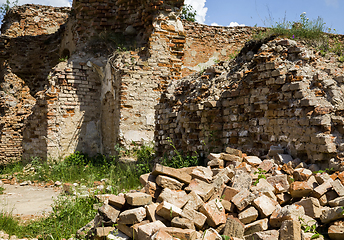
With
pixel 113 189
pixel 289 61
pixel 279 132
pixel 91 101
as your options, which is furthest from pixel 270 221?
pixel 91 101

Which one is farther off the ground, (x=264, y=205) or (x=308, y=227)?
(x=264, y=205)

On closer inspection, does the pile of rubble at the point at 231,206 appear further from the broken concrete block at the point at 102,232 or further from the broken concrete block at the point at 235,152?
the broken concrete block at the point at 235,152

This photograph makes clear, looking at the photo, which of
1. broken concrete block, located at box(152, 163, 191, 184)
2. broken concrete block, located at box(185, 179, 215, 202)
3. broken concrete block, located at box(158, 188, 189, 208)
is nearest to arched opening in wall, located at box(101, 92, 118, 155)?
broken concrete block, located at box(152, 163, 191, 184)

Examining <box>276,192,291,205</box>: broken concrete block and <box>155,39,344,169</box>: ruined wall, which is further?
<box>155,39,344,169</box>: ruined wall

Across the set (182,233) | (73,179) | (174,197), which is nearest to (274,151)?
(174,197)

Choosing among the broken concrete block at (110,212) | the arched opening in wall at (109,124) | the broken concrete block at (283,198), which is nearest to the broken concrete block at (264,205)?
the broken concrete block at (283,198)

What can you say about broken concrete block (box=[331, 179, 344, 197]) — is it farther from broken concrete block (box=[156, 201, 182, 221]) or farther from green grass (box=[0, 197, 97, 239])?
green grass (box=[0, 197, 97, 239])

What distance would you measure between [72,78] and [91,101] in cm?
81

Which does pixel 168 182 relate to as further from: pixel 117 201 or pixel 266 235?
pixel 266 235

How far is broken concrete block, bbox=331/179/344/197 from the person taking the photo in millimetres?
2779

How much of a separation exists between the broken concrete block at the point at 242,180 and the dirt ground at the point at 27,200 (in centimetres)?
243

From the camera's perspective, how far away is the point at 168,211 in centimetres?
264

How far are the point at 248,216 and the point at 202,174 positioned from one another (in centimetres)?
80

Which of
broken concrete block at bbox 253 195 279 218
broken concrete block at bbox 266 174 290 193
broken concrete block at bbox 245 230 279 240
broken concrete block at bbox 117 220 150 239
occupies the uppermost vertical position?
broken concrete block at bbox 266 174 290 193
